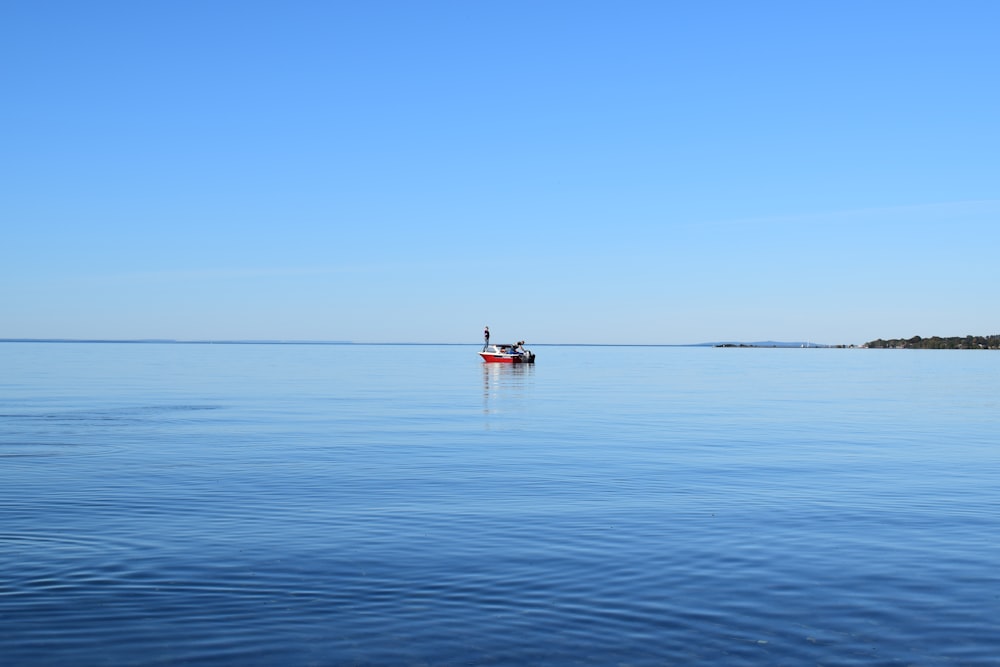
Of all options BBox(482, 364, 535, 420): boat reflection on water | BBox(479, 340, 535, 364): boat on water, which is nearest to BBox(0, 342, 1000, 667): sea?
BBox(482, 364, 535, 420): boat reflection on water

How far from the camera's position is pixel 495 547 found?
15820mm

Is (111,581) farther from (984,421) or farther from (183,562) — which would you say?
(984,421)

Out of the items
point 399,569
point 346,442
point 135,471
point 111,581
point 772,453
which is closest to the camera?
point 111,581

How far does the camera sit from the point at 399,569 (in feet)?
46.4

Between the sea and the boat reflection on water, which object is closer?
the sea

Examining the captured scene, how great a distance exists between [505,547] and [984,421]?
35.8m

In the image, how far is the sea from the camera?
10898 mm

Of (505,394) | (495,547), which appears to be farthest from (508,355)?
(495,547)

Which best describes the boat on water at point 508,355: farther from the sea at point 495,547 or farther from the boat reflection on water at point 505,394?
the sea at point 495,547

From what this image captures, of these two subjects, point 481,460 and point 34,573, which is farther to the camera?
point 481,460

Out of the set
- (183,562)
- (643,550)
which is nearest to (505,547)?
(643,550)

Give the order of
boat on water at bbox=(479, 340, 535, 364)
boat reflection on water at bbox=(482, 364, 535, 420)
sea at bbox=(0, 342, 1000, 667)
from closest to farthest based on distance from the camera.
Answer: sea at bbox=(0, 342, 1000, 667) → boat reflection on water at bbox=(482, 364, 535, 420) → boat on water at bbox=(479, 340, 535, 364)

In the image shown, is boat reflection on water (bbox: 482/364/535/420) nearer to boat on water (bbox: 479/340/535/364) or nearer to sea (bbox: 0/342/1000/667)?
sea (bbox: 0/342/1000/667)

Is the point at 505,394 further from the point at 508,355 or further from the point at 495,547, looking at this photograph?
the point at 508,355
